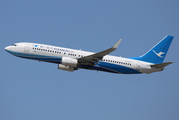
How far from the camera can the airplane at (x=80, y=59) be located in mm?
44903

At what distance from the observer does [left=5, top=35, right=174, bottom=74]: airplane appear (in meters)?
44.9

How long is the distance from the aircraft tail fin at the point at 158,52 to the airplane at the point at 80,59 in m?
1.17

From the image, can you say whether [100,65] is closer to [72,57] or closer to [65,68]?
[72,57]

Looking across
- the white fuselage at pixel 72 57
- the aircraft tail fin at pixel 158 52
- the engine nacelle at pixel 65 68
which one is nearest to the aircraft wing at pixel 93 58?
the white fuselage at pixel 72 57

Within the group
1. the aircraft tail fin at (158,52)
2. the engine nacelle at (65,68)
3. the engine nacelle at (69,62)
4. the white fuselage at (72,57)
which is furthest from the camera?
the aircraft tail fin at (158,52)

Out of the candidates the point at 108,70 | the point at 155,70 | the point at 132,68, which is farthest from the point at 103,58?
the point at 155,70

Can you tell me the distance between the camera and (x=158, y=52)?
50594 mm

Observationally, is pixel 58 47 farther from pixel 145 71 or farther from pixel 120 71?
pixel 145 71

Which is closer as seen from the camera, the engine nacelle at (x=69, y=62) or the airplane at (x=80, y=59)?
the engine nacelle at (x=69, y=62)

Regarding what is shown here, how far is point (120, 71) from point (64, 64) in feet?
35.0

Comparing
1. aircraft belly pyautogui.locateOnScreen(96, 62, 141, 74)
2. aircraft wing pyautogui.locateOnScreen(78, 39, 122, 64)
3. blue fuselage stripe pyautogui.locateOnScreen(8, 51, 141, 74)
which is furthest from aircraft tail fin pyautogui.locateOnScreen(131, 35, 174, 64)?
aircraft wing pyautogui.locateOnScreen(78, 39, 122, 64)

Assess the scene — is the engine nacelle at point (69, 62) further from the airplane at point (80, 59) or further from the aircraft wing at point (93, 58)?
the aircraft wing at point (93, 58)

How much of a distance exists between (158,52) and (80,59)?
16322mm

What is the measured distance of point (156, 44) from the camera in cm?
5172
